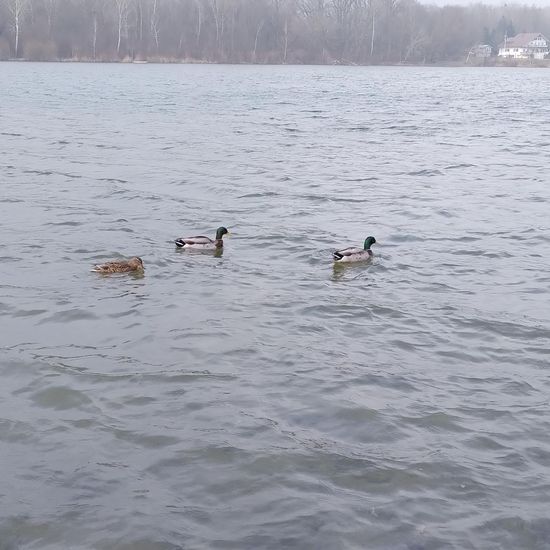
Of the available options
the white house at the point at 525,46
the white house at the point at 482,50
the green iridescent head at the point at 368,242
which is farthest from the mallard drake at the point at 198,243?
the white house at the point at 525,46

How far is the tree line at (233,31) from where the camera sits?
85125mm

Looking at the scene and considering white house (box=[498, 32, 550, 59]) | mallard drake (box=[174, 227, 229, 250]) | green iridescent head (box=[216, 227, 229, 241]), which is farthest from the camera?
white house (box=[498, 32, 550, 59])

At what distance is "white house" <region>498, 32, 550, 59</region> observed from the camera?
13400 centimetres

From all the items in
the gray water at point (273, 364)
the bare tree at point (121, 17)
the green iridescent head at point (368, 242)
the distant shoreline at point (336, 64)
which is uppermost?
the bare tree at point (121, 17)

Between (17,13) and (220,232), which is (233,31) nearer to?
(17,13)

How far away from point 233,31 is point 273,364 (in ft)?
299

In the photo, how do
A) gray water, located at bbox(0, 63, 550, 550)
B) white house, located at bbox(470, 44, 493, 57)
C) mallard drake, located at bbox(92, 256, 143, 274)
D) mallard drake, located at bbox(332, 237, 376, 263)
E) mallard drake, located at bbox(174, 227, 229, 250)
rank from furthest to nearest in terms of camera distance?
white house, located at bbox(470, 44, 493, 57), mallard drake, located at bbox(174, 227, 229, 250), mallard drake, located at bbox(332, 237, 376, 263), mallard drake, located at bbox(92, 256, 143, 274), gray water, located at bbox(0, 63, 550, 550)

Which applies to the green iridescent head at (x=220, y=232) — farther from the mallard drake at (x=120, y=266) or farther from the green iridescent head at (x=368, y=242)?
the green iridescent head at (x=368, y=242)

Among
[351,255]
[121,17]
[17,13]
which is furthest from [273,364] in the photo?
[121,17]

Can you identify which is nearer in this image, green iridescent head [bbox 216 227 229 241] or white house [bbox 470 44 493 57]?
green iridescent head [bbox 216 227 229 241]

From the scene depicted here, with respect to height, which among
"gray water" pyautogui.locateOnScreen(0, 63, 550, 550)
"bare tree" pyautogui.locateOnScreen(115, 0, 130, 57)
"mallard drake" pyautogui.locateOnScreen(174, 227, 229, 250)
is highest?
"bare tree" pyautogui.locateOnScreen(115, 0, 130, 57)

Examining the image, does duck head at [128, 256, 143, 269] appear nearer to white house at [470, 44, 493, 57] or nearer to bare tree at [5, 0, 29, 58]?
bare tree at [5, 0, 29, 58]

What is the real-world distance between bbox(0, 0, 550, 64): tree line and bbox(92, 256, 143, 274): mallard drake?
7416cm

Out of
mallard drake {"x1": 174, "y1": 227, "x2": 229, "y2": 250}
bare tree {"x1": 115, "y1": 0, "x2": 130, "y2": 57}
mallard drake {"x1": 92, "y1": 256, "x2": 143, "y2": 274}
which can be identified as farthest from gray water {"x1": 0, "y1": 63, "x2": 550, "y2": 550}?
bare tree {"x1": 115, "y1": 0, "x2": 130, "y2": 57}
